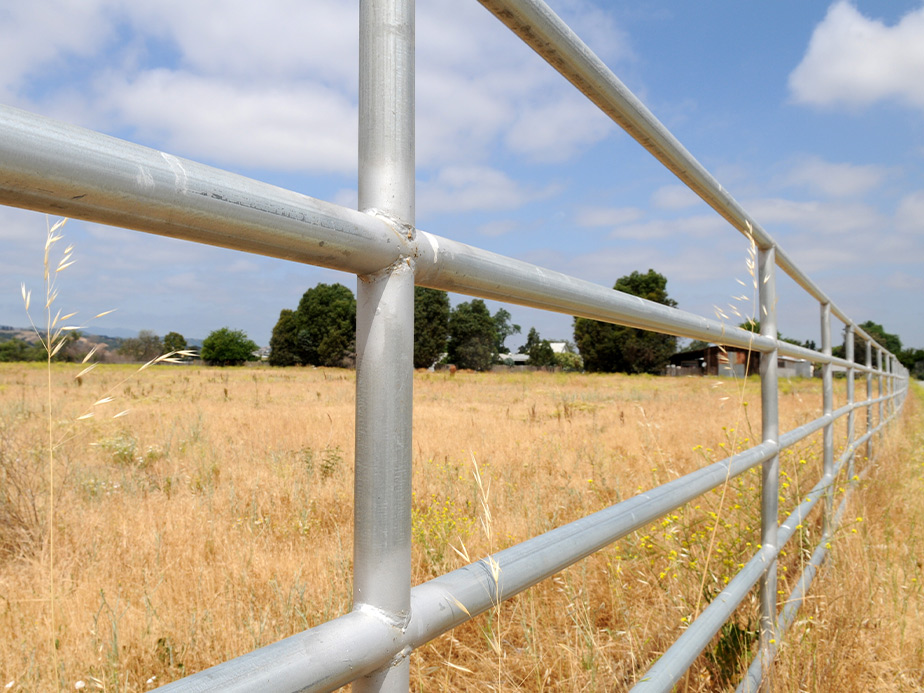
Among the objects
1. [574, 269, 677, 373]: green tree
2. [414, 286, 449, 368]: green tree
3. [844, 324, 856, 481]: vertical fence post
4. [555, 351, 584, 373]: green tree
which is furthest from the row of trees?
[574, 269, 677, 373]: green tree

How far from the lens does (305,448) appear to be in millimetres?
5453

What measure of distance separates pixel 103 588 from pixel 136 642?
561 mm

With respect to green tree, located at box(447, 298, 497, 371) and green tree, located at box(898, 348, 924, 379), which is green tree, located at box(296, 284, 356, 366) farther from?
green tree, located at box(898, 348, 924, 379)

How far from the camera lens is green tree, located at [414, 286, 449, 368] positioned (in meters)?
43.2

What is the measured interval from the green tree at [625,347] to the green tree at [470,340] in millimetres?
8584

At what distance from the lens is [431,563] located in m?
2.69

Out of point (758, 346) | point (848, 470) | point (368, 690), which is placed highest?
point (758, 346)

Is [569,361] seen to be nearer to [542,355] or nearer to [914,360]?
[542,355]

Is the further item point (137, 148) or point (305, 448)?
point (305, 448)

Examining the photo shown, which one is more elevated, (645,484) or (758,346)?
(758,346)

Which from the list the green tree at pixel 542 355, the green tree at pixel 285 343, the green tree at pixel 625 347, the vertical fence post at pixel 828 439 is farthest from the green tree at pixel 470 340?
the vertical fence post at pixel 828 439

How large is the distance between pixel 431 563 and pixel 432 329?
4327cm

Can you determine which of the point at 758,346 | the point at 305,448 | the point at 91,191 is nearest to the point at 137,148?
the point at 91,191

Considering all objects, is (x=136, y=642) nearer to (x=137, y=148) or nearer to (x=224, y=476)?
(x=137, y=148)
